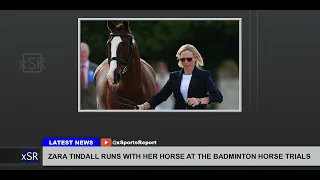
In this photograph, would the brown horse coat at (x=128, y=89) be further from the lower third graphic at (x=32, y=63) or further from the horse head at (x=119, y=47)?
the lower third graphic at (x=32, y=63)

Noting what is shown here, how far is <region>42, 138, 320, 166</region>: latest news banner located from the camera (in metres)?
10.5

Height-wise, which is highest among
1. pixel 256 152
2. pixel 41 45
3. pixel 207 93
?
pixel 41 45

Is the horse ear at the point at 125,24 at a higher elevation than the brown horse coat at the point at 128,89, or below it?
higher

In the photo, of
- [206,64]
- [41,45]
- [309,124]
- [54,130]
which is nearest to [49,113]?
[54,130]

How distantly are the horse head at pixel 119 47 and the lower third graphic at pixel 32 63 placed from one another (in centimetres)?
100

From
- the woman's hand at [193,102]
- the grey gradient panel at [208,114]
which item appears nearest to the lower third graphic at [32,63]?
the grey gradient panel at [208,114]

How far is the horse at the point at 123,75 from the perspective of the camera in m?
10.6

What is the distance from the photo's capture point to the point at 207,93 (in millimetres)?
10602

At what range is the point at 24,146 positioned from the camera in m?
10.6

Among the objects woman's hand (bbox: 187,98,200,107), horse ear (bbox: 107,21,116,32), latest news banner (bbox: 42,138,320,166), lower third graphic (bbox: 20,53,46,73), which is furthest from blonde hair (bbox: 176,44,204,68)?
lower third graphic (bbox: 20,53,46,73)

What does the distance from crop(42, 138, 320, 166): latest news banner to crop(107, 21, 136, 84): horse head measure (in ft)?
3.44

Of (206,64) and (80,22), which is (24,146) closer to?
(80,22)
